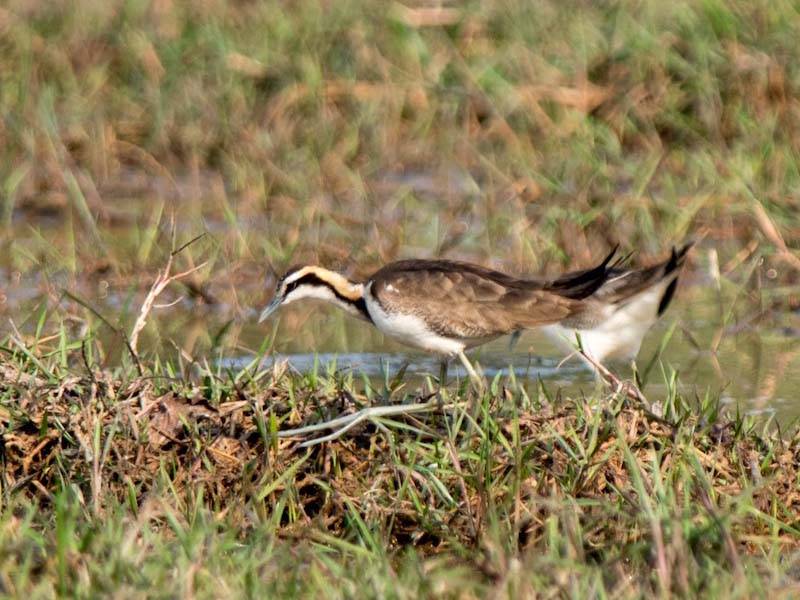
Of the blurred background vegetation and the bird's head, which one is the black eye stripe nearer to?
the bird's head

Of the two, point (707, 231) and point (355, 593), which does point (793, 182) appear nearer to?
point (707, 231)

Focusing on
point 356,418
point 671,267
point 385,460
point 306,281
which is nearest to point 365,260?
point 306,281

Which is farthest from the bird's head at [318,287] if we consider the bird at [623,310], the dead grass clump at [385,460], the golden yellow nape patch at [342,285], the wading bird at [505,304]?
the dead grass clump at [385,460]

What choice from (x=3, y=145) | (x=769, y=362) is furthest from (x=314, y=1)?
(x=769, y=362)

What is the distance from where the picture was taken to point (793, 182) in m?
9.27

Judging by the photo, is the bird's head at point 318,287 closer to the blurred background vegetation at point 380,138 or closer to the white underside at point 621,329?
the white underside at point 621,329

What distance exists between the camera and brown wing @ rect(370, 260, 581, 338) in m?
7.21

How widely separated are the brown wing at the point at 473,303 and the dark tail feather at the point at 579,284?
0.03m

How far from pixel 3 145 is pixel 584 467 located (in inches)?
252

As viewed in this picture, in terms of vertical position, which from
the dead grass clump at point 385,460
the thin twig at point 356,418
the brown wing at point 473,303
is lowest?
the brown wing at point 473,303

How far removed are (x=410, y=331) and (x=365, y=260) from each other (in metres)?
1.88

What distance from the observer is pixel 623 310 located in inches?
289

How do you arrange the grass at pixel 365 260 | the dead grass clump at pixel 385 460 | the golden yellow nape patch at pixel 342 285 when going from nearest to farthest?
the grass at pixel 365 260
the dead grass clump at pixel 385 460
the golden yellow nape patch at pixel 342 285

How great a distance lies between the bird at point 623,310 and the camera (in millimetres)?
7273
